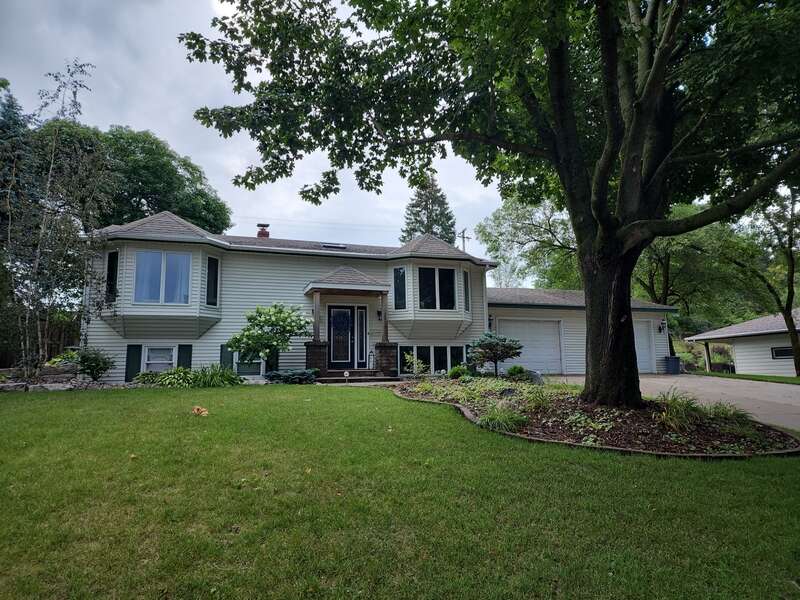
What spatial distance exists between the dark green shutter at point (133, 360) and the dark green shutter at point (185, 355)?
1.07 meters

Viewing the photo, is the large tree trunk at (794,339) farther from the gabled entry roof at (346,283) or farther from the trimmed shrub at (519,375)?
the gabled entry roof at (346,283)

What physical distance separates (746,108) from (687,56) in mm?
1867

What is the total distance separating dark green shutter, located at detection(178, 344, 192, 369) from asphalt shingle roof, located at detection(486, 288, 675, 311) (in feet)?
36.0

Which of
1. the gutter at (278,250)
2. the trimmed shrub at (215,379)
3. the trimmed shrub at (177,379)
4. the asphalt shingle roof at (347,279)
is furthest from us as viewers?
the asphalt shingle roof at (347,279)

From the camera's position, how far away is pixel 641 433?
18.5 feet

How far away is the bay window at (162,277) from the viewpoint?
1245cm

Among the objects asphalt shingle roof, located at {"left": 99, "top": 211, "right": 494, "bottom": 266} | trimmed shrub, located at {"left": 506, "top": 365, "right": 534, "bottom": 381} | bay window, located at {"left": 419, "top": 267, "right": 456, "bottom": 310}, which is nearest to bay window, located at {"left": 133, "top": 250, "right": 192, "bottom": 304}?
asphalt shingle roof, located at {"left": 99, "top": 211, "right": 494, "bottom": 266}

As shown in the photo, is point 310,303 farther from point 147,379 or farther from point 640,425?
point 640,425

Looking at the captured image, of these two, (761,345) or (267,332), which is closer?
(267,332)

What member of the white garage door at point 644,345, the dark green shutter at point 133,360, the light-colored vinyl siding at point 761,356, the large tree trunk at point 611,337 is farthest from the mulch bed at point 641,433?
the light-colored vinyl siding at point 761,356

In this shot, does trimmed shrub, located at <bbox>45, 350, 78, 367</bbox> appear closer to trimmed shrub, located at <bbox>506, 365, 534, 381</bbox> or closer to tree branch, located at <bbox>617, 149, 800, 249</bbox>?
trimmed shrub, located at <bbox>506, 365, 534, 381</bbox>

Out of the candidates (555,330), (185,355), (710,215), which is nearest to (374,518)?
(710,215)

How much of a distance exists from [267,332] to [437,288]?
6.02m

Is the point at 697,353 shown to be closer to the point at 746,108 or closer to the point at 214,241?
the point at 746,108
